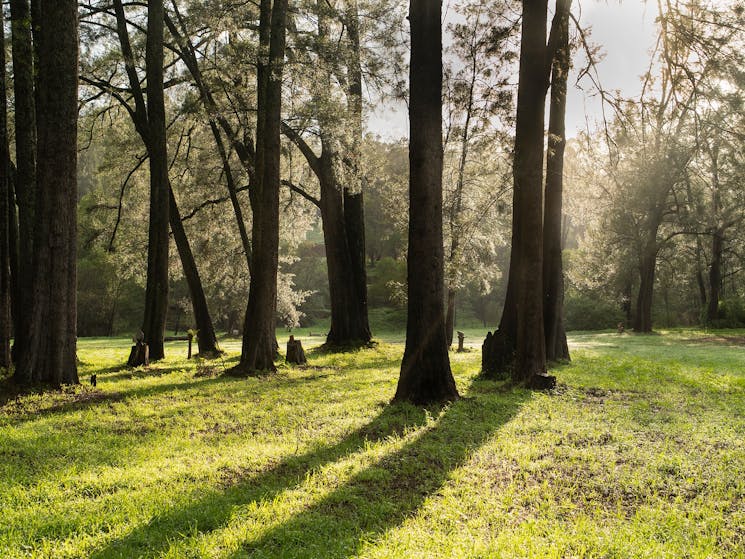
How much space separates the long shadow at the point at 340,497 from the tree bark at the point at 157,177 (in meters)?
9.07

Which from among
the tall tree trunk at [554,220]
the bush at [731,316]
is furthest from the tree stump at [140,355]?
the bush at [731,316]

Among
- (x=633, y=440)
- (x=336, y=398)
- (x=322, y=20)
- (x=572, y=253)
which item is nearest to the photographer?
(x=633, y=440)

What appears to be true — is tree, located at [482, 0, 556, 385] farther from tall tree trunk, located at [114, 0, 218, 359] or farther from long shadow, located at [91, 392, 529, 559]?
tall tree trunk, located at [114, 0, 218, 359]

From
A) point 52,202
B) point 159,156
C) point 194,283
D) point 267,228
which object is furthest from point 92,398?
point 194,283

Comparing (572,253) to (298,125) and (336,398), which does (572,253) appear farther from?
(336,398)

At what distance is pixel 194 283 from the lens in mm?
15859

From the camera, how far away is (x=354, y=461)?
522 cm

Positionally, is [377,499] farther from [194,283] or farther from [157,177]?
[194,283]

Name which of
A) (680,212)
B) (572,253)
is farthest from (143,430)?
(572,253)

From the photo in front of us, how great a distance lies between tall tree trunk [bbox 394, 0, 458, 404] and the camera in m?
7.84

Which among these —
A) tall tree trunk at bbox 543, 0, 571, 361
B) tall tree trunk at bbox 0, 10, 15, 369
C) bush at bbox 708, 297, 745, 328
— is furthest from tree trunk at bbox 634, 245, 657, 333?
tall tree trunk at bbox 0, 10, 15, 369

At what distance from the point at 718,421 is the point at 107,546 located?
7155mm

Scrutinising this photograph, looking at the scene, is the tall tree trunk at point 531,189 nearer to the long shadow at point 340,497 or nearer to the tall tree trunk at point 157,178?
the long shadow at point 340,497

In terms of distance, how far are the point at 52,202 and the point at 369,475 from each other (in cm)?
699
